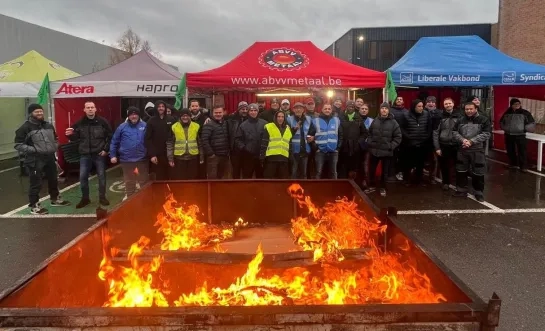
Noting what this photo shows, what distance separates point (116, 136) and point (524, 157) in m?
10.0

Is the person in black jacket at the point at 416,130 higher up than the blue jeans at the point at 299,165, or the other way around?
the person in black jacket at the point at 416,130

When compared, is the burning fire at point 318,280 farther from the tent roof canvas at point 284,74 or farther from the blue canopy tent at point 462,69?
the blue canopy tent at point 462,69

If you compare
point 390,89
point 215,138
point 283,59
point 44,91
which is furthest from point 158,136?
point 390,89

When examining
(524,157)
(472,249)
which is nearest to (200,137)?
(472,249)

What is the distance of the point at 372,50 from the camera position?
4216 cm

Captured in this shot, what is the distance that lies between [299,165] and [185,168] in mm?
2247

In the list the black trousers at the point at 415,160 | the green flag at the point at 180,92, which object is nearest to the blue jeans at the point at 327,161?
the black trousers at the point at 415,160

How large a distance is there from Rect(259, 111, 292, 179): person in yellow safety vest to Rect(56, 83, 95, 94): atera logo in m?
4.73

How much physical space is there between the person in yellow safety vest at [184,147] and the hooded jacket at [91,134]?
4.11 ft

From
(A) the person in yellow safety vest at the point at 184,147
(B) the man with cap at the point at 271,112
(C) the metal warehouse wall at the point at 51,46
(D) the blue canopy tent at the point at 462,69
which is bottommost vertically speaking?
(A) the person in yellow safety vest at the point at 184,147

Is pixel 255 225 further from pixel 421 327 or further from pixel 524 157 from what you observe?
pixel 524 157

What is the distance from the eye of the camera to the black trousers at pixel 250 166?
26.4 ft

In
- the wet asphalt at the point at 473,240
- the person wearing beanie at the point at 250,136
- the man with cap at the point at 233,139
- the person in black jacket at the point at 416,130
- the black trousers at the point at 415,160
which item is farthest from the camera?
the black trousers at the point at 415,160

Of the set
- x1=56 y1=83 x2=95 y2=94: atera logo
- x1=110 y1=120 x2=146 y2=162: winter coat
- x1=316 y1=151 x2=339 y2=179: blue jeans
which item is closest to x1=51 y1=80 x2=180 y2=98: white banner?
x1=56 y1=83 x2=95 y2=94: atera logo
